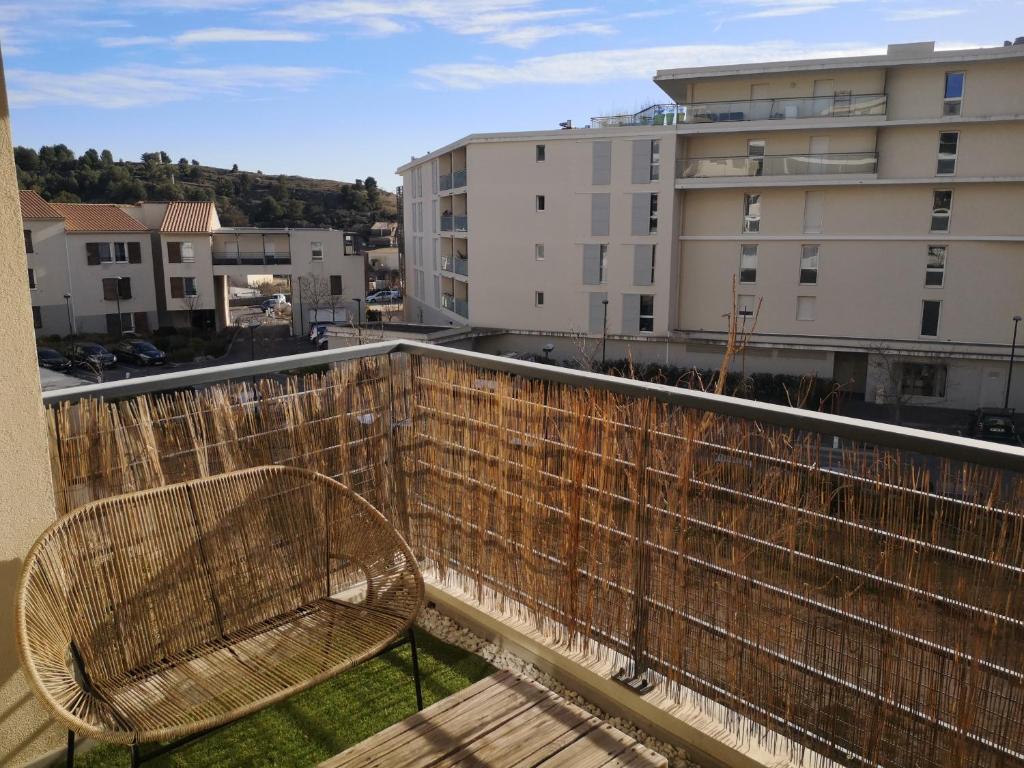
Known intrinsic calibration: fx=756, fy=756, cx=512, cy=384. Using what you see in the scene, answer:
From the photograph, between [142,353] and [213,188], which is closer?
[142,353]

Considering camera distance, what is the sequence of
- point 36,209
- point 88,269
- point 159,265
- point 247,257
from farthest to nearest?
point 247,257, point 159,265, point 88,269, point 36,209

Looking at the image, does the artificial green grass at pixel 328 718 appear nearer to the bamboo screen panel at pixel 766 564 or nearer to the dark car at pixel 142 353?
the bamboo screen panel at pixel 766 564

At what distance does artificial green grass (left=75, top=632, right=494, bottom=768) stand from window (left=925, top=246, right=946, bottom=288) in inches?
961

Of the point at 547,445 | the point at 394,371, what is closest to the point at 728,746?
the point at 547,445

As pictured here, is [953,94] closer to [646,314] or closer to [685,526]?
[646,314]

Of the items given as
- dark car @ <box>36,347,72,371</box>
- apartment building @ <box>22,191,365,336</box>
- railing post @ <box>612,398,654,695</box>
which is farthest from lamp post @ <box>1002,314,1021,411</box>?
dark car @ <box>36,347,72,371</box>

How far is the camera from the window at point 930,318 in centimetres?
2325

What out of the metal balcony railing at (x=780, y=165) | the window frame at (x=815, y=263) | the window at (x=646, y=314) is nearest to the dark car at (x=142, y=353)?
the window at (x=646, y=314)

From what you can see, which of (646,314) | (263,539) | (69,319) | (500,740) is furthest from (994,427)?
(69,319)

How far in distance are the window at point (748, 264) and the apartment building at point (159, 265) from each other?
57.8ft

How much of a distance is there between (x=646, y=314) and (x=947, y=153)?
32.8 feet

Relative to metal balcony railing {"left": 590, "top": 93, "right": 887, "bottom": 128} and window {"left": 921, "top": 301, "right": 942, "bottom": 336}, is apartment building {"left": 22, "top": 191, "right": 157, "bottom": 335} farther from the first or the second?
window {"left": 921, "top": 301, "right": 942, "bottom": 336}

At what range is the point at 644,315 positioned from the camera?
25.3 meters

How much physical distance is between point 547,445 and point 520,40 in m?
35.9
